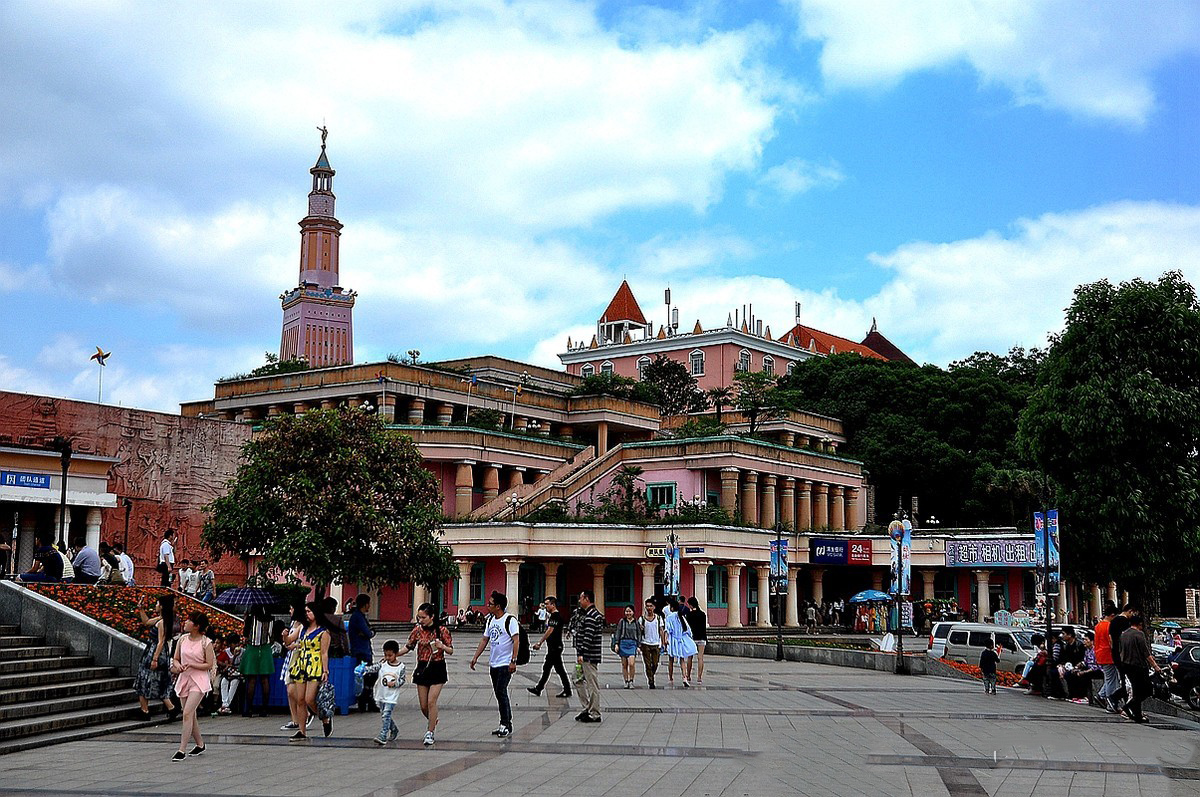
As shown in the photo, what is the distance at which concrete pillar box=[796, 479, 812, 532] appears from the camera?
206 feet

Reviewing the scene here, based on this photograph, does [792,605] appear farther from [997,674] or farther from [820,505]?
[997,674]

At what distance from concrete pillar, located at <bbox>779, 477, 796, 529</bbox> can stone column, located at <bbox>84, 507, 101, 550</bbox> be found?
33.7 metres

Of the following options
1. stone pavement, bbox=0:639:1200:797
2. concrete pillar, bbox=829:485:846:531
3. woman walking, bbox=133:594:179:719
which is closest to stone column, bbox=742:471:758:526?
concrete pillar, bbox=829:485:846:531

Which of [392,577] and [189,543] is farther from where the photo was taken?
[189,543]

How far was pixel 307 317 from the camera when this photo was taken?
306 ft

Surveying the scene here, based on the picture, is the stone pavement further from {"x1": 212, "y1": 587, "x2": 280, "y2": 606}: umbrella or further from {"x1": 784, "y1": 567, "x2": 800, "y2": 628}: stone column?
{"x1": 784, "y1": 567, "x2": 800, "y2": 628}: stone column

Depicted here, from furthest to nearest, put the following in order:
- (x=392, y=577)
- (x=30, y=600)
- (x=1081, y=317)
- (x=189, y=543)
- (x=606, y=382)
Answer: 1. (x=606, y=382)
2. (x=189, y=543)
3. (x=1081, y=317)
4. (x=392, y=577)
5. (x=30, y=600)

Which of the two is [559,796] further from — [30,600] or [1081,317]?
[1081,317]

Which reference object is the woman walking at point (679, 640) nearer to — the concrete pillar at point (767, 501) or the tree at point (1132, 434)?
the tree at point (1132, 434)

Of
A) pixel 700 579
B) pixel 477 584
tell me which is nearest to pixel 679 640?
pixel 700 579

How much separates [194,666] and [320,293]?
81.7 m

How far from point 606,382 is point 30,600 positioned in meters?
59.9

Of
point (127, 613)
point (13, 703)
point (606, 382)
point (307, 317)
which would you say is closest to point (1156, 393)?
point (127, 613)

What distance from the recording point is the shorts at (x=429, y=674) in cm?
1494
